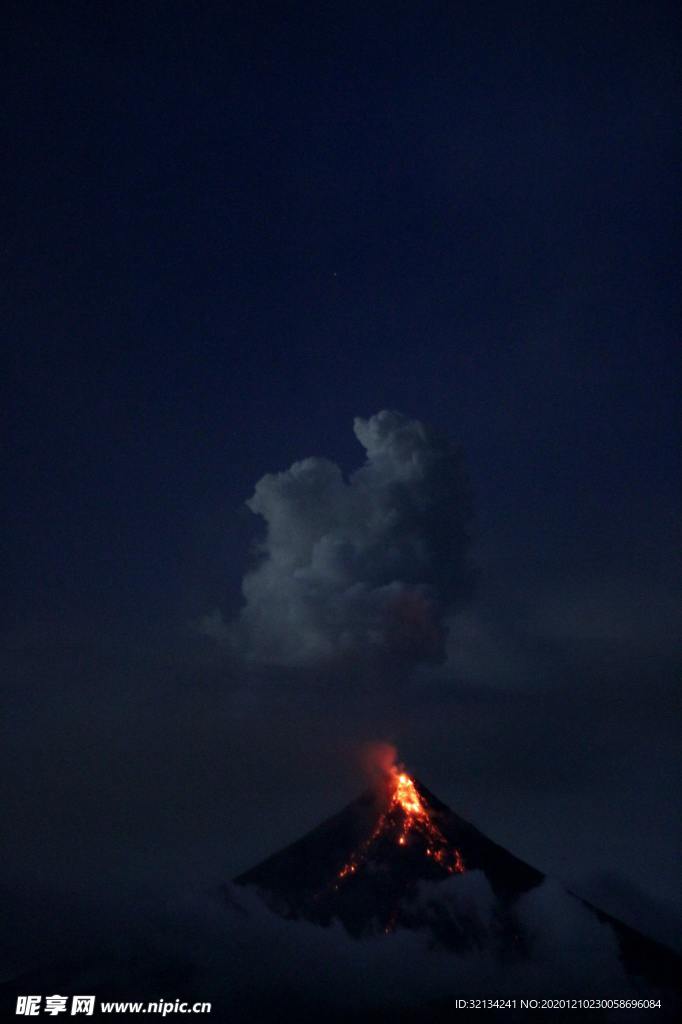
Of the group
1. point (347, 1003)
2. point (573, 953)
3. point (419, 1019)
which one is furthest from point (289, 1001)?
point (573, 953)

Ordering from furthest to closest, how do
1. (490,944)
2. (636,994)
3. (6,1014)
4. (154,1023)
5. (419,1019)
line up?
(490,944) < (636,994) < (419,1019) < (6,1014) < (154,1023)

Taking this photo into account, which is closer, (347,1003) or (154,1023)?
(154,1023)

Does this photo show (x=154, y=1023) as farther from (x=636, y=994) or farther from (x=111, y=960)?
(x=636, y=994)

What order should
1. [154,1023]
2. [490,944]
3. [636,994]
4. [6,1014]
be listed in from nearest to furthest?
[154,1023] < [6,1014] < [636,994] < [490,944]

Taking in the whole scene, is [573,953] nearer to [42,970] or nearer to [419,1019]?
[419,1019]

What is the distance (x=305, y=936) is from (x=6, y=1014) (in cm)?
5693

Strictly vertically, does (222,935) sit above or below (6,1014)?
above

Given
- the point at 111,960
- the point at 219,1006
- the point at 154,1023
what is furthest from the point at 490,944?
the point at 154,1023

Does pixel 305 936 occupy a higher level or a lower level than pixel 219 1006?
higher

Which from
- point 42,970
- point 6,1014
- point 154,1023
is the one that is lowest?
point 154,1023

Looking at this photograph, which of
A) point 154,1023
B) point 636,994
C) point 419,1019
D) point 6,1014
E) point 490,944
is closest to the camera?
point 154,1023

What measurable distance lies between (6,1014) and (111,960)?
118 feet

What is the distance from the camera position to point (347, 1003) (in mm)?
183875

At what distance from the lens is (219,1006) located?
176 m
